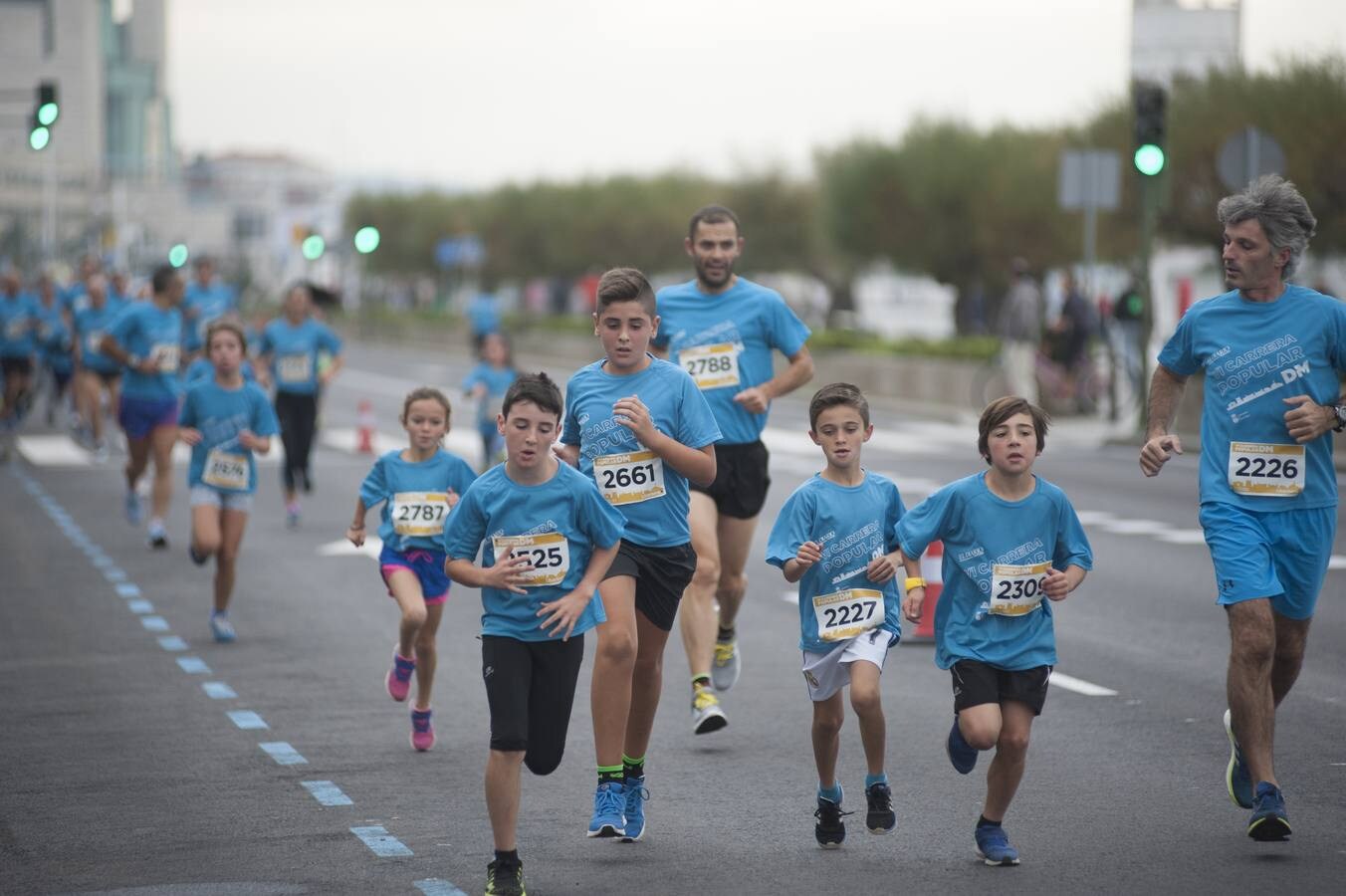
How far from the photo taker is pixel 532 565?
252 inches

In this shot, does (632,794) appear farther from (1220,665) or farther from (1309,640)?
(1309,640)

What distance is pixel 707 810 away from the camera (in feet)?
24.8

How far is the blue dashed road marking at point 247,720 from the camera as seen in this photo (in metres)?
9.37

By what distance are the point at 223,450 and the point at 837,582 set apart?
19.5ft

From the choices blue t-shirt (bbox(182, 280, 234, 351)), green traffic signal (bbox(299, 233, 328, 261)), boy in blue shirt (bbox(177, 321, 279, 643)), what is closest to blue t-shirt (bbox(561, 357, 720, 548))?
boy in blue shirt (bbox(177, 321, 279, 643))

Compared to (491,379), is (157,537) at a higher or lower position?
lower

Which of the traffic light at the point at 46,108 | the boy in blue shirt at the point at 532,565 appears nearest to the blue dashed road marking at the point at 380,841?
the boy in blue shirt at the point at 532,565

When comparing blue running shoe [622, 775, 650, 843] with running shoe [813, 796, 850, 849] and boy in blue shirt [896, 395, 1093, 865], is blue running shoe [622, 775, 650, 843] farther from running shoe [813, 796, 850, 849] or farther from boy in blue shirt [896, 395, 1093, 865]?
boy in blue shirt [896, 395, 1093, 865]

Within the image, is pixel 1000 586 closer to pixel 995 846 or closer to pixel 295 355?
pixel 995 846

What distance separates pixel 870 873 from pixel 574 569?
1.28 metres

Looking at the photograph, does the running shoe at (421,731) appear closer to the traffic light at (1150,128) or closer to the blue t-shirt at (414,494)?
the blue t-shirt at (414,494)

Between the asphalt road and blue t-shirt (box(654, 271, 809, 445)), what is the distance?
1352mm

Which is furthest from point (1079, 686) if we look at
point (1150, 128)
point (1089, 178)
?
point (1089, 178)

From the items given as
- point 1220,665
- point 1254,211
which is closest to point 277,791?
point 1254,211
